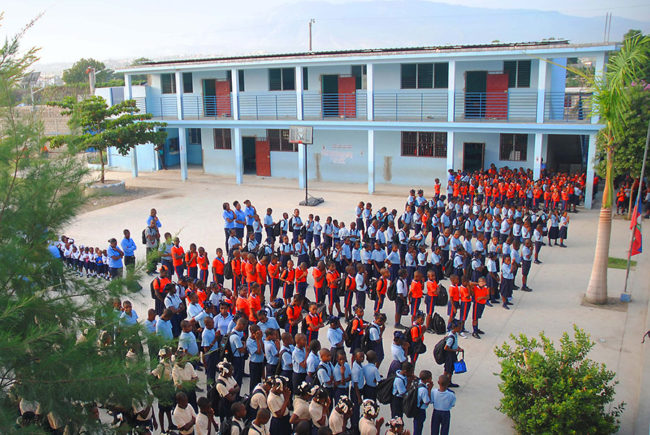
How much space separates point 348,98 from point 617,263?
1244cm

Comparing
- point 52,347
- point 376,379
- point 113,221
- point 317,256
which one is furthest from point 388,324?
point 113,221

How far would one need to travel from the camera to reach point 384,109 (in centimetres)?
2164

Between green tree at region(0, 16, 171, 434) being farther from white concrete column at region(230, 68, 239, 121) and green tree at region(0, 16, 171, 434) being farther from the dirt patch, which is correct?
white concrete column at region(230, 68, 239, 121)

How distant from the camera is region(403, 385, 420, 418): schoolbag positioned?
6.16m

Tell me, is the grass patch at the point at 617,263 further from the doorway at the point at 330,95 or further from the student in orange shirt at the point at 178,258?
the doorway at the point at 330,95

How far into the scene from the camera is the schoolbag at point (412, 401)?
616 cm

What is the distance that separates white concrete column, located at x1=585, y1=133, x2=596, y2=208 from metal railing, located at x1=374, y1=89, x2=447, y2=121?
5003 mm

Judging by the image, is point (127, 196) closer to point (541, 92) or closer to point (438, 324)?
point (541, 92)

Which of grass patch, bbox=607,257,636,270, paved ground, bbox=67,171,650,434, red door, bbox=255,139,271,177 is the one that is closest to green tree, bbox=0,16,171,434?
paved ground, bbox=67,171,650,434

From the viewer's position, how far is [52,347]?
12.5 feet

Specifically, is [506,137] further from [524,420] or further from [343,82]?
[524,420]

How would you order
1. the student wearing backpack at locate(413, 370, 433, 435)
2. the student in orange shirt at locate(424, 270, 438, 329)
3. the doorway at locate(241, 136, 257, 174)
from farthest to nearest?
the doorway at locate(241, 136, 257, 174), the student in orange shirt at locate(424, 270, 438, 329), the student wearing backpack at locate(413, 370, 433, 435)

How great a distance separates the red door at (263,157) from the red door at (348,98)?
165 inches

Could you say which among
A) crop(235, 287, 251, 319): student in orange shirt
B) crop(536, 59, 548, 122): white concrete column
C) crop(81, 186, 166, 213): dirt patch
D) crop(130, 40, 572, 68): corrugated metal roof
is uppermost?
crop(130, 40, 572, 68): corrugated metal roof
